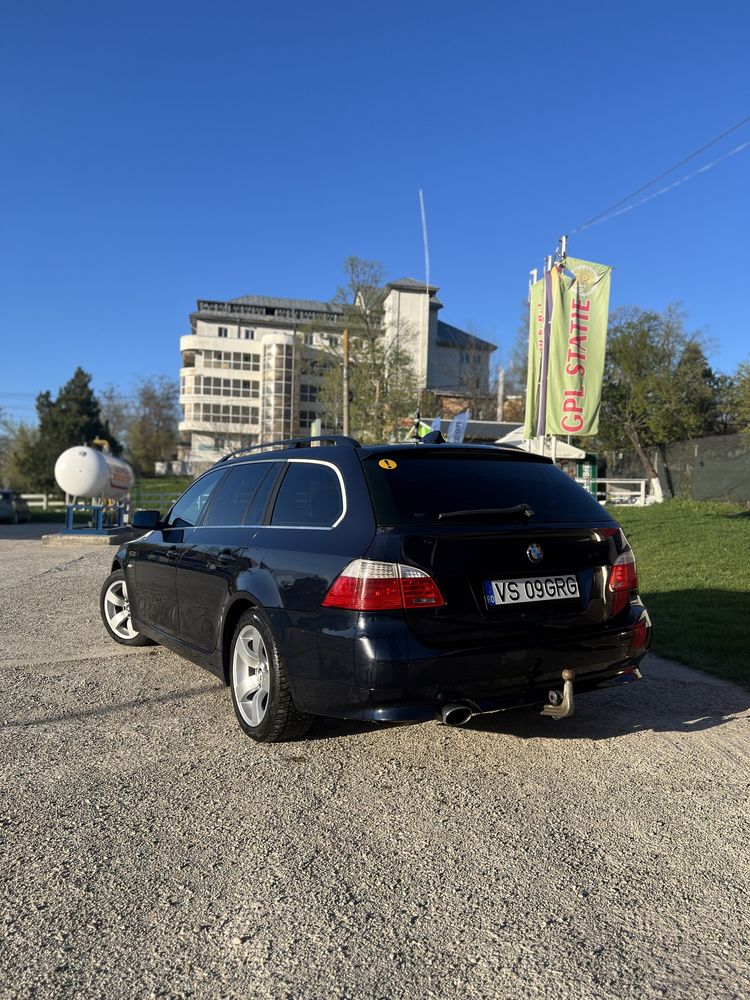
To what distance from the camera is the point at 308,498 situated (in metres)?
4.08

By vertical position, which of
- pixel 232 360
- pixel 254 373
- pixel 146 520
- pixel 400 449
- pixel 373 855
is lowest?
pixel 373 855

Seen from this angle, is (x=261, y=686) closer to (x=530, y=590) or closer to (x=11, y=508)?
(x=530, y=590)

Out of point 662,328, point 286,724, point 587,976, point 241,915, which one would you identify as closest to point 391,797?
point 286,724

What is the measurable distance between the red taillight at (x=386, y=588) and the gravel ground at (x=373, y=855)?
35.0 inches

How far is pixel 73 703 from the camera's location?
187 inches

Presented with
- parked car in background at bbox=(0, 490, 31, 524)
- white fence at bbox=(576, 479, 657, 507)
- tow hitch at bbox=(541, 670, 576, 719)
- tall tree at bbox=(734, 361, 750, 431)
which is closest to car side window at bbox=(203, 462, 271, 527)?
tow hitch at bbox=(541, 670, 576, 719)

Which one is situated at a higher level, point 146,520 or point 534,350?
point 534,350

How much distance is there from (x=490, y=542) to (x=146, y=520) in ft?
10.4

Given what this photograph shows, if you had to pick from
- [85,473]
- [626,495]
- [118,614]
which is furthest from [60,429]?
[118,614]

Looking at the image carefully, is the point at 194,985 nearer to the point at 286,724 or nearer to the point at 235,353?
the point at 286,724

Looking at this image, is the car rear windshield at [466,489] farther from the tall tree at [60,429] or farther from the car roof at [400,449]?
the tall tree at [60,429]

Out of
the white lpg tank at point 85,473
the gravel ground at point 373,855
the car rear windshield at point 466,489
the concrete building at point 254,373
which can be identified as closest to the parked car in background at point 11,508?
the white lpg tank at point 85,473

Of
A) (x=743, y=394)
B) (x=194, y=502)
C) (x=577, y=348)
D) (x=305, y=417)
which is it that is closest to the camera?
(x=194, y=502)

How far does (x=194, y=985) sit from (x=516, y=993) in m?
0.92
